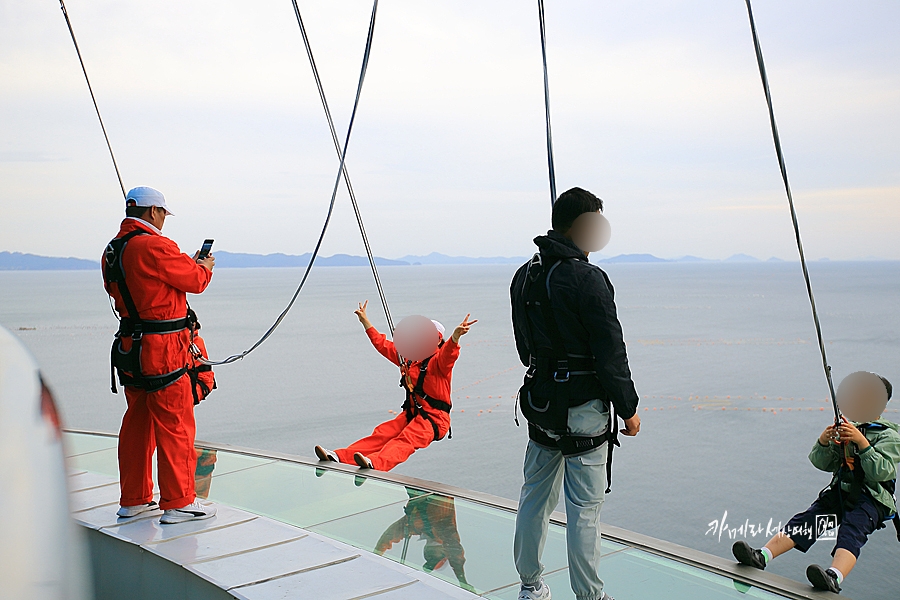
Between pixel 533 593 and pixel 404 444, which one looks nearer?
pixel 533 593

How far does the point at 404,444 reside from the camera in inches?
170

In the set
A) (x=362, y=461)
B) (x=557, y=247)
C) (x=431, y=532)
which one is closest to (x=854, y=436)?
(x=557, y=247)

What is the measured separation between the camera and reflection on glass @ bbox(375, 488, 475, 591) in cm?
249

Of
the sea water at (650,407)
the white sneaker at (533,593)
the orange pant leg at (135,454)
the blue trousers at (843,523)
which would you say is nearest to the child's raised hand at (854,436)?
the blue trousers at (843,523)

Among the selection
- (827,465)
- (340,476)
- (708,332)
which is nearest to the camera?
(827,465)

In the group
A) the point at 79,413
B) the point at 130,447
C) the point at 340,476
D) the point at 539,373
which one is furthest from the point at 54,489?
the point at 79,413

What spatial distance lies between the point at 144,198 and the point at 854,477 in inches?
118

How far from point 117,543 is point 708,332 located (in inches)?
803

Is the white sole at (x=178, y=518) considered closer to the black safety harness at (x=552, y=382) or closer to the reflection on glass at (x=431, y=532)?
the reflection on glass at (x=431, y=532)

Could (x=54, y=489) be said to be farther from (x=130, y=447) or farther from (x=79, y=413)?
(x=79, y=413)

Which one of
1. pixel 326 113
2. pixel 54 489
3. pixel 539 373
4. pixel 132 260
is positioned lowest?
pixel 539 373

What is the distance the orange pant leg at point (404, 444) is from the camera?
4.21m

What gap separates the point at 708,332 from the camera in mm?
21062

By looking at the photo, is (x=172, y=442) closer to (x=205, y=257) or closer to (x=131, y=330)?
(x=131, y=330)
